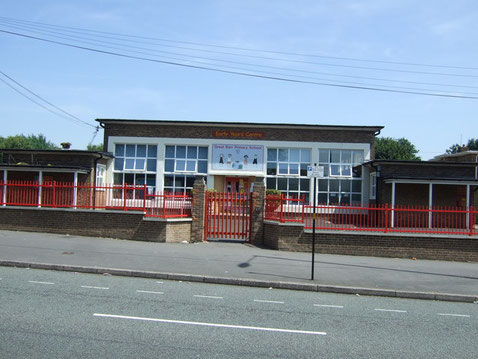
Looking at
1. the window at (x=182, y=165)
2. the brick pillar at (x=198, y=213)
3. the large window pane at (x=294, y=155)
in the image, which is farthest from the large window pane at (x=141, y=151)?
the brick pillar at (x=198, y=213)

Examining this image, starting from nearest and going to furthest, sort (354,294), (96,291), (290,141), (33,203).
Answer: (96,291) → (354,294) → (33,203) → (290,141)

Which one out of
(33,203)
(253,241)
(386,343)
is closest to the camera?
(386,343)

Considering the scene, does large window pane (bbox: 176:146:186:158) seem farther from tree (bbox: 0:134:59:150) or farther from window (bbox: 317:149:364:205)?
tree (bbox: 0:134:59:150)

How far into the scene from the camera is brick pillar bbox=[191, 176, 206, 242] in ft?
51.8

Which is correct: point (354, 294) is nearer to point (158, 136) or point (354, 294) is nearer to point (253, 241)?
point (253, 241)

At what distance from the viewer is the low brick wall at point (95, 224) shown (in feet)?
50.6

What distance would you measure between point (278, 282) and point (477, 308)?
4.11 meters

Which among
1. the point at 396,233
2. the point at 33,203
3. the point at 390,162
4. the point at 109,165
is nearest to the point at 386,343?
the point at 396,233

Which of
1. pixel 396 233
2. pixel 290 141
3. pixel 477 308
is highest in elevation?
pixel 290 141

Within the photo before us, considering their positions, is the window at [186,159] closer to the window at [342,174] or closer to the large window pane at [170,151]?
the large window pane at [170,151]

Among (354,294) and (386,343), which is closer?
(386,343)

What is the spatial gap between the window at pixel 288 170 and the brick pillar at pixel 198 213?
13474 mm

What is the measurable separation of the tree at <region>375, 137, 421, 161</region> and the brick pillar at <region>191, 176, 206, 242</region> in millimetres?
49330

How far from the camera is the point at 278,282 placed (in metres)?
9.93
